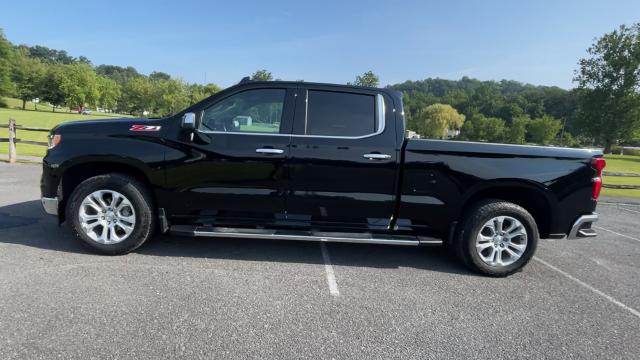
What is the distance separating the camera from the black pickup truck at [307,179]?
4051mm

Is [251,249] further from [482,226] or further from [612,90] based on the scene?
[612,90]

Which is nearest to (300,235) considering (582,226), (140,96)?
(582,226)

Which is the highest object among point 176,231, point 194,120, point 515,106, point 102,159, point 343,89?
point 515,106

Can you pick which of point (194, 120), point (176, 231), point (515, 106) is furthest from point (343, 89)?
point (515, 106)

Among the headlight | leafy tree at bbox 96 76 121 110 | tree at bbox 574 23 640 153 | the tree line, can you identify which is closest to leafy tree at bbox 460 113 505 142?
the tree line

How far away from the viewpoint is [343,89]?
4273mm

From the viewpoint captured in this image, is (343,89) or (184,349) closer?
(184,349)

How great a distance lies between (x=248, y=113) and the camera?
423 centimetres

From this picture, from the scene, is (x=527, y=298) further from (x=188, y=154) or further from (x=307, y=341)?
(x=188, y=154)

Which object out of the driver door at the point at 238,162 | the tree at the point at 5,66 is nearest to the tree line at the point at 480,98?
the tree at the point at 5,66

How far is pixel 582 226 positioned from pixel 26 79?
10463 cm

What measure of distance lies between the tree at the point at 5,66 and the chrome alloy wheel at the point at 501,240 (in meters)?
95.8

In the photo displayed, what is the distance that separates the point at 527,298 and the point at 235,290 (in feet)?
9.14

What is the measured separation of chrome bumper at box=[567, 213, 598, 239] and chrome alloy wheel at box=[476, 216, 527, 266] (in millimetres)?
564
